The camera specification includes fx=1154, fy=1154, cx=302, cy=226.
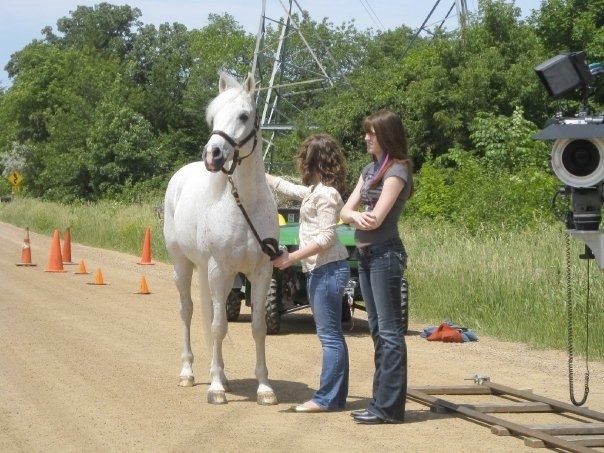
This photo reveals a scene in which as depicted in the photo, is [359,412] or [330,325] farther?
[330,325]

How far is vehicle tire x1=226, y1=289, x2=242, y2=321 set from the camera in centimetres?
1474

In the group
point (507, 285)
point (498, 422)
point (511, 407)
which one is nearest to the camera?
point (498, 422)

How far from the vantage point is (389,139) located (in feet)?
27.5

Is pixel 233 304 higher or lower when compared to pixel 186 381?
higher

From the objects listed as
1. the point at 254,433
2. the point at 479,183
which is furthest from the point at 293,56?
the point at 254,433

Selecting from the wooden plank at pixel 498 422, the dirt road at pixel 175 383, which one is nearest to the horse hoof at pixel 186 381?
the dirt road at pixel 175 383

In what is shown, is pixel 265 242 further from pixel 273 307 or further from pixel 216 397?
pixel 273 307

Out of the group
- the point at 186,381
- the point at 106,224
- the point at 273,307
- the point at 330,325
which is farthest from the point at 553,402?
the point at 106,224

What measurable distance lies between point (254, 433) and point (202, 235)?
2.07 metres

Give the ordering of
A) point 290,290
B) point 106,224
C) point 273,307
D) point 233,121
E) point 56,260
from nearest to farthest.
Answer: point 233,121, point 273,307, point 290,290, point 56,260, point 106,224

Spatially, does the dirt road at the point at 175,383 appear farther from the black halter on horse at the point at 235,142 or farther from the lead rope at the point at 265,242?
the black halter on horse at the point at 235,142

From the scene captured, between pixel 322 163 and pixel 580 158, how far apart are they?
242 centimetres

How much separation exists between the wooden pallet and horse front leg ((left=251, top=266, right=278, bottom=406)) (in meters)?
1.18

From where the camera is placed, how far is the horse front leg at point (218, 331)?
9.31 m
